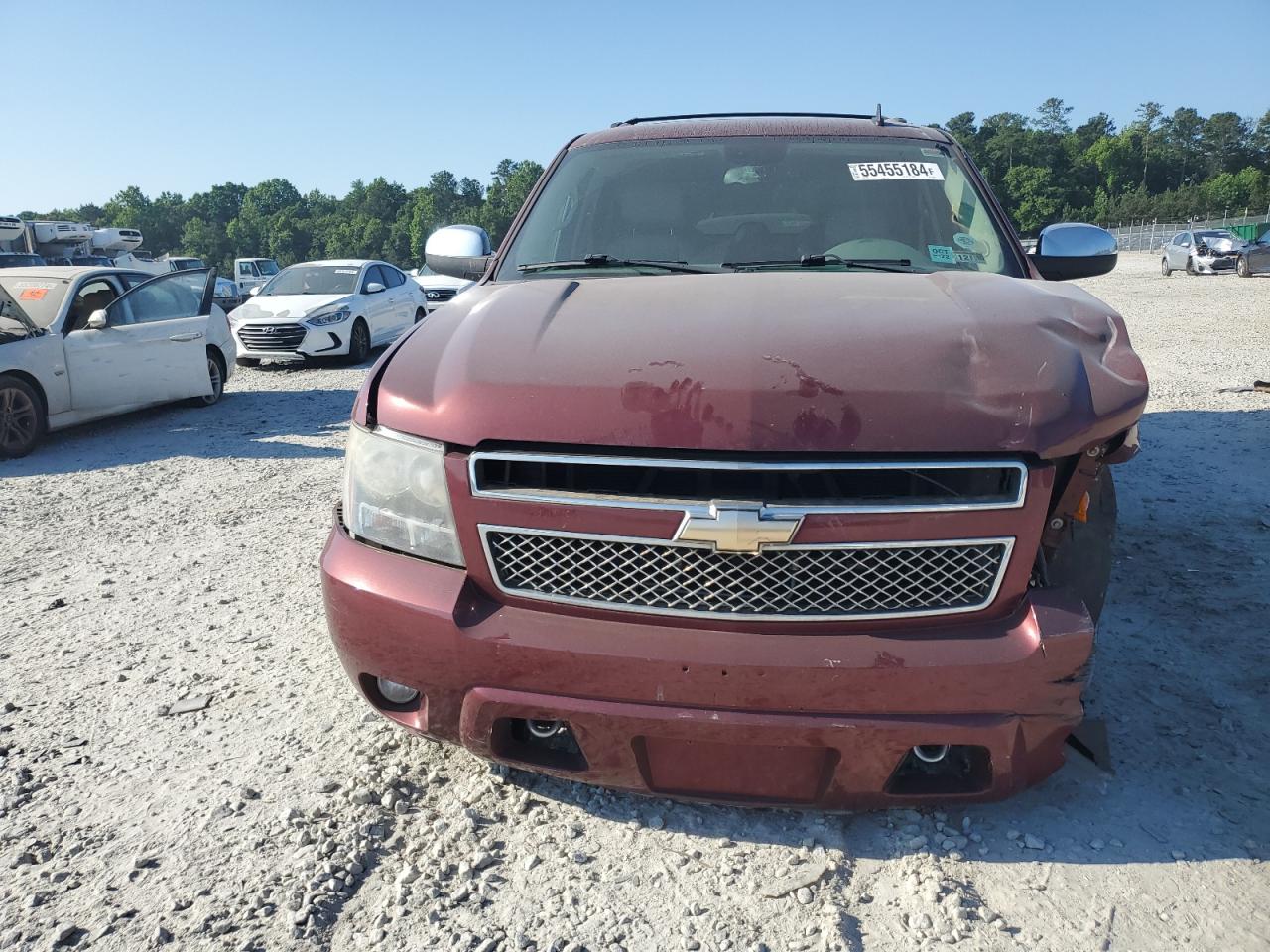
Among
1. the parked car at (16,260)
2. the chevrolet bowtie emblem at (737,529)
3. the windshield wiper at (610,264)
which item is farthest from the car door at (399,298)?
the chevrolet bowtie emblem at (737,529)

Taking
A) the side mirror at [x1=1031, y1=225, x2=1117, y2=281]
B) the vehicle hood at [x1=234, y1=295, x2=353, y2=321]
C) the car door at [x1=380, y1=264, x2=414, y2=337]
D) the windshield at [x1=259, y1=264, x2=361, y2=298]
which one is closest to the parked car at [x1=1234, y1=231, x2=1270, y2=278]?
the car door at [x1=380, y1=264, x2=414, y2=337]

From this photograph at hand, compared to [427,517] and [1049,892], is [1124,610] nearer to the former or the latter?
[1049,892]

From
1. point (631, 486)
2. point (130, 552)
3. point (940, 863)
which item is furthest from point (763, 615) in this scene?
point (130, 552)

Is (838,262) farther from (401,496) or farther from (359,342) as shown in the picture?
(359,342)

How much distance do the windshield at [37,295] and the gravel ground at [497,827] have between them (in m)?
5.20

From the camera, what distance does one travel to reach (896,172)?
3.41 m

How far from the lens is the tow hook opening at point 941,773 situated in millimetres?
2066

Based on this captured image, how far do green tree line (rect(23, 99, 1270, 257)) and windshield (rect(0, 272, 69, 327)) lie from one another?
96216mm

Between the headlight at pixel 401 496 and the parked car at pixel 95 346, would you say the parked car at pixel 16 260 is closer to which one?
the parked car at pixel 95 346

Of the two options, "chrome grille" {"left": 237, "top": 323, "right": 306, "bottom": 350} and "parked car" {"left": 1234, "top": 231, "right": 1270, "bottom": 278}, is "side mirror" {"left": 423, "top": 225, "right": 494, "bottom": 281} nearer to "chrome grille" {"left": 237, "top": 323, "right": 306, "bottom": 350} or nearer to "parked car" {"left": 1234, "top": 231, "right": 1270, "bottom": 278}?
"chrome grille" {"left": 237, "top": 323, "right": 306, "bottom": 350}

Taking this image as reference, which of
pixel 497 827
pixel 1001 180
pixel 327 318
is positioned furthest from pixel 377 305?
pixel 1001 180

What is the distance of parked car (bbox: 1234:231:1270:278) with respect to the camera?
92.4 feet

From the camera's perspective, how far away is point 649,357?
6.96 ft

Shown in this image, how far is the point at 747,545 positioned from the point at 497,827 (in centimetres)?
105
